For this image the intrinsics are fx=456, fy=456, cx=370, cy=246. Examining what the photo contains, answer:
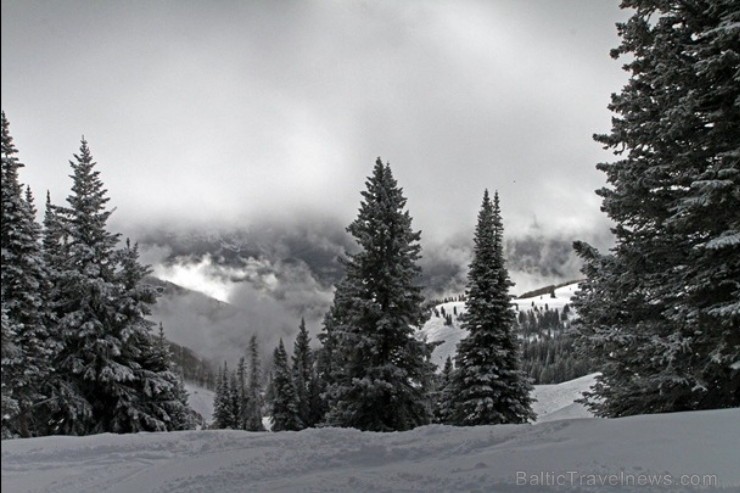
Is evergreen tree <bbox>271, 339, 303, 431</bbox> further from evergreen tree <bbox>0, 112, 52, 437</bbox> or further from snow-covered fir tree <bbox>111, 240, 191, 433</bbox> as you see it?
evergreen tree <bbox>0, 112, 52, 437</bbox>

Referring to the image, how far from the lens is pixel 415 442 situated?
7961 mm

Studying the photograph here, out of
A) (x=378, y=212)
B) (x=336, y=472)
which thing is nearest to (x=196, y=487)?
(x=336, y=472)

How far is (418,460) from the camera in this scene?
277 inches

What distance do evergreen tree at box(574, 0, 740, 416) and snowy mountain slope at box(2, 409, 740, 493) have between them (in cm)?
186

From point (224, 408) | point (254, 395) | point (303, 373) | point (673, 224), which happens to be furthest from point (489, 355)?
point (254, 395)

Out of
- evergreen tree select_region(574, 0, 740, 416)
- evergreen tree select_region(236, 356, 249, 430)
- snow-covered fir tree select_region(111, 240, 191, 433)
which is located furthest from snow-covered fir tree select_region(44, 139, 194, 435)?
evergreen tree select_region(236, 356, 249, 430)

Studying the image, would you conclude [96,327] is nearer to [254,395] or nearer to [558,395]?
[254,395]

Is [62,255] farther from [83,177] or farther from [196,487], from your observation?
[196,487]

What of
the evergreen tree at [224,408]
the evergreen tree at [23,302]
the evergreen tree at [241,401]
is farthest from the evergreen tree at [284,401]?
the evergreen tree at [23,302]

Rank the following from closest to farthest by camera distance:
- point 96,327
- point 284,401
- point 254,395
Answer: point 96,327 → point 284,401 → point 254,395

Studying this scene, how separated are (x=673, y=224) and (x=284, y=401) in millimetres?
39955

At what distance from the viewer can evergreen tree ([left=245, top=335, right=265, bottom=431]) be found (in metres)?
65.5

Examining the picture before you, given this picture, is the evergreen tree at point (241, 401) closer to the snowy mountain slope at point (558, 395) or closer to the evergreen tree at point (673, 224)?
the snowy mountain slope at point (558, 395)

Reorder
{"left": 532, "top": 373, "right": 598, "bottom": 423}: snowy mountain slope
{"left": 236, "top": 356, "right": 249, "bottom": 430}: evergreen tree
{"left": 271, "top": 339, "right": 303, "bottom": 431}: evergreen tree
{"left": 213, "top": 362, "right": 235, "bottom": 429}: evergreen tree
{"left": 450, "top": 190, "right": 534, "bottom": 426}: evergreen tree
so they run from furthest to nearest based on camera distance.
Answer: {"left": 532, "top": 373, "right": 598, "bottom": 423}: snowy mountain slope < {"left": 236, "top": 356, "right": 249, "bottom": 430}: evergreen tree < {"left": 213, "top": 362, "right": 235, "bottom": 429}: evergreen tree < {"left": 271, "top": 339, "right": 303, "bottom": 431}: evergreen tree < {"left": 450, "top": 190, "right": 534, "bottom": 426}: evergreen tree
